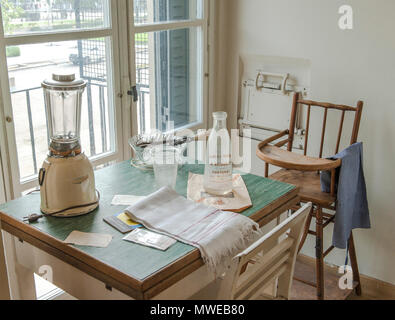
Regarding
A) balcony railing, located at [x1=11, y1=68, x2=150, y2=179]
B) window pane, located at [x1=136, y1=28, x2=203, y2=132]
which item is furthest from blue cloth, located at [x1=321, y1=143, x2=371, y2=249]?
balcony railing, located at [x1=11, y1=68, x2=150, y2=179]

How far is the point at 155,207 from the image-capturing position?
169 centimetres

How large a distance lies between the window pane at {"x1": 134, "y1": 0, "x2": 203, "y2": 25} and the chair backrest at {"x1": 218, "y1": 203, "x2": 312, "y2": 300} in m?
1.44

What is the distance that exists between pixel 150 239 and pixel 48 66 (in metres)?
→ 1.02

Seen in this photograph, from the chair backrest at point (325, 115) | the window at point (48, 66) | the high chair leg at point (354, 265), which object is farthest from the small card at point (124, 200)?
the high chair leg at point (354, 265)

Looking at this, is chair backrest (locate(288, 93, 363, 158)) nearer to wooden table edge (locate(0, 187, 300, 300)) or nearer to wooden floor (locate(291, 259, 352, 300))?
wooden floor (locate(291, 259, 352, 300))

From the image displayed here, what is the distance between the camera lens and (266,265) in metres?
1.52

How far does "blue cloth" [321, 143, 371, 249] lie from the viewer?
2.30 meters

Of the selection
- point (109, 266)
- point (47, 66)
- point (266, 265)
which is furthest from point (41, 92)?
point (266, 265)

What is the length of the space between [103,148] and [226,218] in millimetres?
1066

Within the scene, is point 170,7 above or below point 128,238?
Answer: above

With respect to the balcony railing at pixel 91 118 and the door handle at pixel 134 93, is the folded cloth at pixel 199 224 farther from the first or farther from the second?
the door handle at pixel 134 93

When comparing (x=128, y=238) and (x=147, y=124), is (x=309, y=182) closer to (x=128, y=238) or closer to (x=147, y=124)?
(x=147, y=124)

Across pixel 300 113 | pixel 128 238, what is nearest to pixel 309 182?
pixel 300 113

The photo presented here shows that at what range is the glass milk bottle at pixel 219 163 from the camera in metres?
1.81
